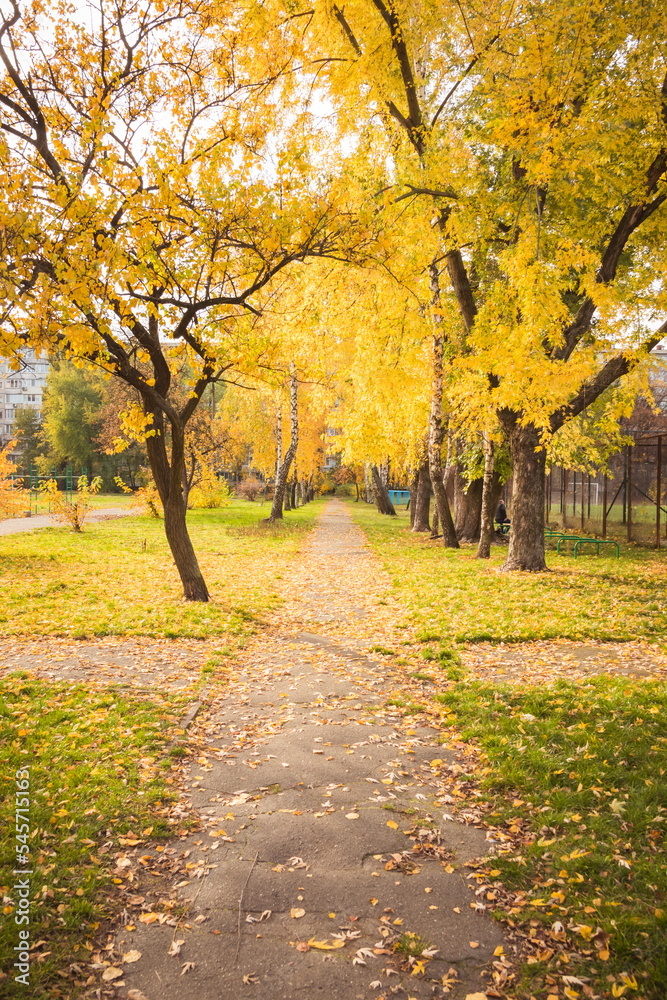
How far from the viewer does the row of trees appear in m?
6.99

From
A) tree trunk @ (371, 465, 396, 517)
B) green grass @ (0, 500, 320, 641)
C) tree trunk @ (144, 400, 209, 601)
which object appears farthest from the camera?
tree trunk @ (371, 465, 396, 517)

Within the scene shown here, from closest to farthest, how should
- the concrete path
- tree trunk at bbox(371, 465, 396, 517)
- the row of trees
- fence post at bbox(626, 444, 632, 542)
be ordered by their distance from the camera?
the concrete path, the row of trees, fence post at bbox(626, 444, 632, 542), tree trunk at bbox(371, 465, 396, 517)

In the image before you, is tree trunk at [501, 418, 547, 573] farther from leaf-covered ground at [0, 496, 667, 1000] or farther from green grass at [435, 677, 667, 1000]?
green grass at [435, 677, 667, 1000]

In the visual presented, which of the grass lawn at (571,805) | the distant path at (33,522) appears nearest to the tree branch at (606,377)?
the grass lawn at (571,805)

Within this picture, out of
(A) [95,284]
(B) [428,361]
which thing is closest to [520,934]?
(A) [95,284]

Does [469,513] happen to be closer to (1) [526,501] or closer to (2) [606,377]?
(1) [526,501]

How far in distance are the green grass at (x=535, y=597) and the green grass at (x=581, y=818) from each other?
2.44 metres

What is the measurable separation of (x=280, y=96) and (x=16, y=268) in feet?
Result: 23.6

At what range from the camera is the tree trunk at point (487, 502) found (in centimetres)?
1480

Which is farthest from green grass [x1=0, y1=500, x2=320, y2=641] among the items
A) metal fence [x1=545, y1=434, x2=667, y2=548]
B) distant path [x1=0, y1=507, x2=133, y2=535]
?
metal fence [x1=545, y1=434, x2=667, y2=548]

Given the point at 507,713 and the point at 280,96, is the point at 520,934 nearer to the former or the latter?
the point at 507,713

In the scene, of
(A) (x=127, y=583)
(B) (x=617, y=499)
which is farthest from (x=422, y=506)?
(A) (x=127, y=583)

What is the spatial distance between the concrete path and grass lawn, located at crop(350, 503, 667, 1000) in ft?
0.75

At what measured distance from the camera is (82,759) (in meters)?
4.83
